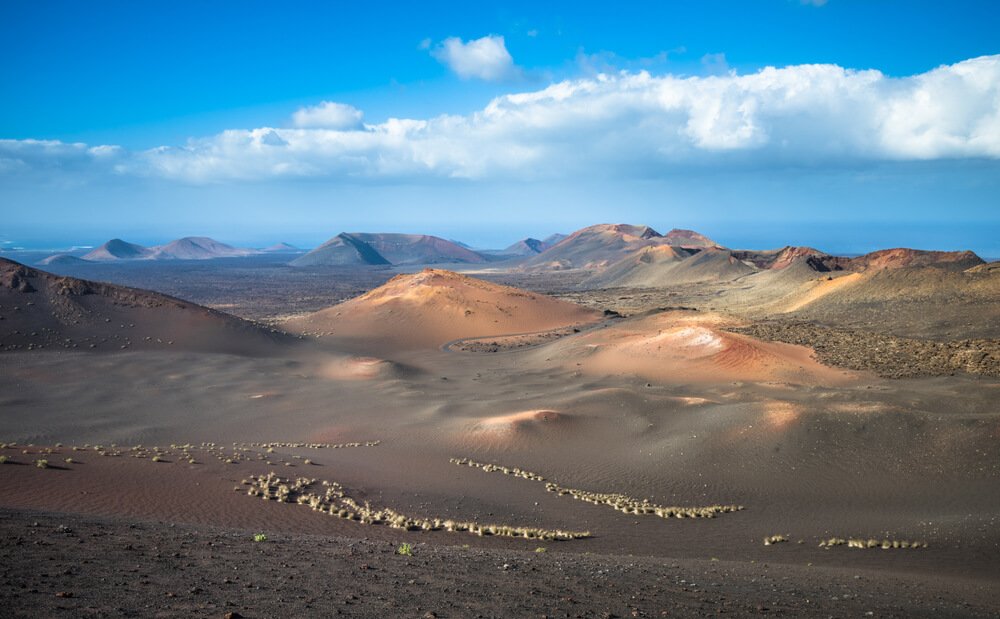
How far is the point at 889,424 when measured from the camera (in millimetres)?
19969

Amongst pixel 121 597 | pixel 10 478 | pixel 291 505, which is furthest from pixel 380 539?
pixel 10 478

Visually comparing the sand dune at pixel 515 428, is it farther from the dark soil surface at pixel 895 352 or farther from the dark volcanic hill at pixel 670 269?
the dark volcanic hill at pixel 670 269

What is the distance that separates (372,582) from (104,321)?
3912 centimetres

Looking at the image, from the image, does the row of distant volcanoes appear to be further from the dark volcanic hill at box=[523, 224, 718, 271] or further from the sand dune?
the sand dune

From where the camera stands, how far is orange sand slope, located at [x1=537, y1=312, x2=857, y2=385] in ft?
102

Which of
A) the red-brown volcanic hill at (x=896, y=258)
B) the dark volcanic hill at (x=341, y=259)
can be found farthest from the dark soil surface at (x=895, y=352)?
the dark volcanic hill at (x=341, y=259)

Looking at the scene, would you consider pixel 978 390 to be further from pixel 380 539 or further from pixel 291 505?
pixel 291 505

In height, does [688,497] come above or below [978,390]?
below

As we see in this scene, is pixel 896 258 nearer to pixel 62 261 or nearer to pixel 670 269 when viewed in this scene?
pixel 670 269

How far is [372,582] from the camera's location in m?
8.71

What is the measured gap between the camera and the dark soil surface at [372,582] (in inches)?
288

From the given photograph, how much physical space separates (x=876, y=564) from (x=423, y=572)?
9.58 metres

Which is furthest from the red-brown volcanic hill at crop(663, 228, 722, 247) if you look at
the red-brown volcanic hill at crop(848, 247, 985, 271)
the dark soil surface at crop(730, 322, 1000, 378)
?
the dark soil surface at crop(730, 322, 1000, 378)

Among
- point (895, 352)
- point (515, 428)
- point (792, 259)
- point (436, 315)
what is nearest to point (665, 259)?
point (792, 259)
